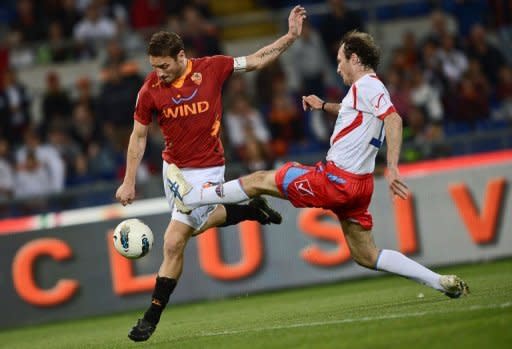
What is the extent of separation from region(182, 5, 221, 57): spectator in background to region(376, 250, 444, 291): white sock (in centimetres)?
847

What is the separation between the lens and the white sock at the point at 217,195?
8.95m

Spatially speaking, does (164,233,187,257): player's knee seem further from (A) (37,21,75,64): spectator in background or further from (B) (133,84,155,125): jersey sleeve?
(A) (37,21,75,64): spectator in background

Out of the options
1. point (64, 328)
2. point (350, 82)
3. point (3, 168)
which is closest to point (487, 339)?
point (350, 82)

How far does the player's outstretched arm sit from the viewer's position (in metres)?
9.36

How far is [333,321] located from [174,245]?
1.48 metres

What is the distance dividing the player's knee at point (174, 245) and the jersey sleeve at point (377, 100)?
1913 millimetres

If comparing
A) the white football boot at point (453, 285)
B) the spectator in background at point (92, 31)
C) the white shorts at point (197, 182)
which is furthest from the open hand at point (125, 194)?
the spectator in background at point (92, 31)

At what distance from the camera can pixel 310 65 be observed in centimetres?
1741

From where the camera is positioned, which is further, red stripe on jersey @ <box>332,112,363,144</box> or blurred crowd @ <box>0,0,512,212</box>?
blurred crowd @ <box>0,0,512,212</box>

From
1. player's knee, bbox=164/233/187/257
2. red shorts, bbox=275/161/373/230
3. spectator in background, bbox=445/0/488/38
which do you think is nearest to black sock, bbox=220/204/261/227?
player's knee, bbox=164/233/187/257

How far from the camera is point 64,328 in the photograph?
12.7 metres

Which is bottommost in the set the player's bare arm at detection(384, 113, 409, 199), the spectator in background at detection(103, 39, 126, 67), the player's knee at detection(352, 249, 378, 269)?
the player's knee at detection(352, 249, 378, 269)

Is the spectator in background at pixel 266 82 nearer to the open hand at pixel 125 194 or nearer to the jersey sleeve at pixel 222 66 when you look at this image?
the jersey sleeve at pixel 222 66

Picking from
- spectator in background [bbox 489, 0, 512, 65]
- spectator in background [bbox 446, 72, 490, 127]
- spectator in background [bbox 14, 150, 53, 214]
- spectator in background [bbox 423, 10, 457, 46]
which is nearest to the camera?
spectator in background [bbox 14, 150, 53, 214]
